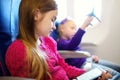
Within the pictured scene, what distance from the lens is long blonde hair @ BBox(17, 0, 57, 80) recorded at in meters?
1.18

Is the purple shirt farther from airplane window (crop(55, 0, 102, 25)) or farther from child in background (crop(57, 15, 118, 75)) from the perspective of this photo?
airplane window (crop(55, 0, 102, 25))

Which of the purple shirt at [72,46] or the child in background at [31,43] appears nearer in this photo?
the child in background at [31,43]

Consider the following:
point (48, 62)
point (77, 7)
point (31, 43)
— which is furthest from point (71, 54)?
point (77, 7)

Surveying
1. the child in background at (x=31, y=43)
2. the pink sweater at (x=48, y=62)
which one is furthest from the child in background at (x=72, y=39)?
the child in background at (x=31, y=43)

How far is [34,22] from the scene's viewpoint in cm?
122

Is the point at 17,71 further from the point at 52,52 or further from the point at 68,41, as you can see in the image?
the point at 68,41

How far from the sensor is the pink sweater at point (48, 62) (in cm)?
116

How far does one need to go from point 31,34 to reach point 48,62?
0.16 metres

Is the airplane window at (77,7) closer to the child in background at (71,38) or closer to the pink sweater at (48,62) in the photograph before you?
the child in background at (71,38)

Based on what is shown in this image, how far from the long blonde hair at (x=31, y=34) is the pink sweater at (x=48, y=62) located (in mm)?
27

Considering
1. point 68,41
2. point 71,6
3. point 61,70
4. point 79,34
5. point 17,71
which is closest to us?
point 17,71

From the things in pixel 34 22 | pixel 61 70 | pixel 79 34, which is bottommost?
pixel 61 70

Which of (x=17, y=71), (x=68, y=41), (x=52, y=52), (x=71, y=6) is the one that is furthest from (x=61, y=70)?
(x=71, y=6)

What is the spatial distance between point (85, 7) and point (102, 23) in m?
0.18
